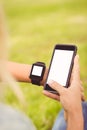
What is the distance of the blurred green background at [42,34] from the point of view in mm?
2068

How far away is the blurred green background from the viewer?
6.79 feet

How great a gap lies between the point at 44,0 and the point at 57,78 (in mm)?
2609

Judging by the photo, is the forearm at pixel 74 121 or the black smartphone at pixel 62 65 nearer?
the forearm at pixel 74 121

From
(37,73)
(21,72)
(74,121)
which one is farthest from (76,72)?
(21,72)

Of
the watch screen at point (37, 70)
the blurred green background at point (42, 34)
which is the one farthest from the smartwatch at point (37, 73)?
the blurred green background at point (42, 34)

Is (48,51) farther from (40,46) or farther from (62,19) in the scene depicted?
(62,19)

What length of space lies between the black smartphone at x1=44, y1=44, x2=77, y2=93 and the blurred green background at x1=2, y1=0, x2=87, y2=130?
2.20 feet

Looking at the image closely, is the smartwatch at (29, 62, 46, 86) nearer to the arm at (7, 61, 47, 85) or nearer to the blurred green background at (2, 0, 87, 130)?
the arm at (7, 61, 47, 85)

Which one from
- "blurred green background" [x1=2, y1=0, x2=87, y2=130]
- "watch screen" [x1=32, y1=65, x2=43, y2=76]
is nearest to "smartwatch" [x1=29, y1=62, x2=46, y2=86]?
"watch screen" [x1=32, y1=65, x2=43, y2=76]

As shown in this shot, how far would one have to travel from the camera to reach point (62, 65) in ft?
4.06

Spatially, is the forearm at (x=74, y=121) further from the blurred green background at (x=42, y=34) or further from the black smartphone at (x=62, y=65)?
the blurred green background at (x=42, y=34)

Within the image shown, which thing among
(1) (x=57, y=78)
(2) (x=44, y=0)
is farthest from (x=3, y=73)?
(2) (x=44, y=0)

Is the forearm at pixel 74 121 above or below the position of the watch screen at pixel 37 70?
below

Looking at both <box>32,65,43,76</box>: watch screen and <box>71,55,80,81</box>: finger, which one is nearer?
<box>71,55,80,81</box>: finger
